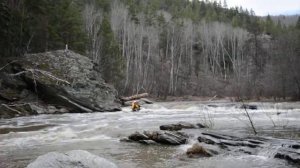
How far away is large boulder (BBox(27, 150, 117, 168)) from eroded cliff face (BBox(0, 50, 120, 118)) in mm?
18336

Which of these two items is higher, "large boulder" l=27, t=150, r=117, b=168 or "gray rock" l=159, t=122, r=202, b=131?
"large boulder" l=27, t=150, r=117, b=168

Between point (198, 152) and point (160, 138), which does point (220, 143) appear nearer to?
point (198, 152)

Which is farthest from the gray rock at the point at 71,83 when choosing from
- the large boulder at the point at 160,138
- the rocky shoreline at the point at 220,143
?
the large boulder at the point at 160,138

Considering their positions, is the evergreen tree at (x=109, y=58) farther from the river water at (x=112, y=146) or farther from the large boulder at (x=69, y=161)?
the large boulder at (x=69, y=161)

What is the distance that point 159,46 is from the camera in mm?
71688

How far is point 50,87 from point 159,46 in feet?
151

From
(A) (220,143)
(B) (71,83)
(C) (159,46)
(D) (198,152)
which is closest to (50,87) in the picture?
(B) (71,83)

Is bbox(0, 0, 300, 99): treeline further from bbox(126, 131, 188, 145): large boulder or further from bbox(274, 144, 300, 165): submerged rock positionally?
bbox(274, 144, 300, 165): submerged rock

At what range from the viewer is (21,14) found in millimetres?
29875

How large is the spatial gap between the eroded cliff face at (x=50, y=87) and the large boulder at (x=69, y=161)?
18336 mm

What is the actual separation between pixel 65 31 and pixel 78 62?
33.9 ft

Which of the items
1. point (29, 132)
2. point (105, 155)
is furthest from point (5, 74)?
point (105, 155)

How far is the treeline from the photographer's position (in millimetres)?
36000

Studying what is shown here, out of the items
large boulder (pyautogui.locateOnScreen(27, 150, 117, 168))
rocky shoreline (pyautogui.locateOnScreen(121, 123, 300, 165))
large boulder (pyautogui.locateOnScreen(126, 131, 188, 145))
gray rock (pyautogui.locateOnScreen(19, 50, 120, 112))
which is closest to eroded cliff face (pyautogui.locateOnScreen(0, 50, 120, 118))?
gray rock (pyautogui.locateOnScreen(19, 50, 120, 112))
